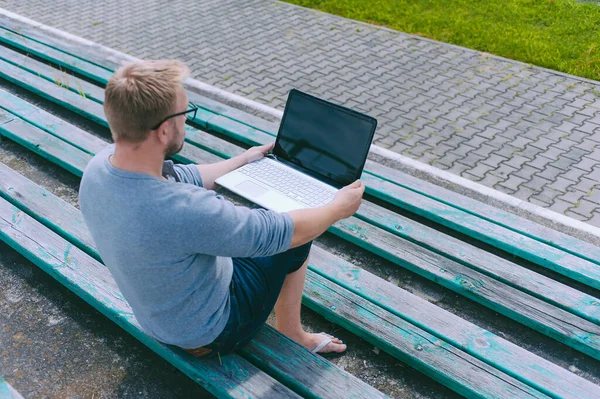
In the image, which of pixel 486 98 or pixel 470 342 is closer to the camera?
pixel 470 342

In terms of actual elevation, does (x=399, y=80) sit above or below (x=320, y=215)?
below

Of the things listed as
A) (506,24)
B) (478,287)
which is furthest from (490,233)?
(506,24)

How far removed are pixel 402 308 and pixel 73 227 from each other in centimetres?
198

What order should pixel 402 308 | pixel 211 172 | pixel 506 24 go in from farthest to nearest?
pixel 506 24 < pixel 402 308 < pixel 211 172

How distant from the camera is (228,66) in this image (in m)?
7.00

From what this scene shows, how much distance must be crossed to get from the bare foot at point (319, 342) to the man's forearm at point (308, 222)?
0.78 metres

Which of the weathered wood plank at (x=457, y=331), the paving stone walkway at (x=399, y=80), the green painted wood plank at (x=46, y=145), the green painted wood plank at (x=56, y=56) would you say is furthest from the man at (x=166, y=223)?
the green painted wood plank at (x=56, y=56)

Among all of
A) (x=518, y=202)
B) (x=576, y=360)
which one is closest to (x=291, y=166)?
(x=576, y=360)

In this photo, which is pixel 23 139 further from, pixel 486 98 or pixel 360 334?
pixel 486 98

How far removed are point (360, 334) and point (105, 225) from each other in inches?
58.8

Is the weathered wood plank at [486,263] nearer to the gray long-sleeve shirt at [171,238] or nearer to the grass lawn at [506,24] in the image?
the gray long-sleeve shirt at [171,238]

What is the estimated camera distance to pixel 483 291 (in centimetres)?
324

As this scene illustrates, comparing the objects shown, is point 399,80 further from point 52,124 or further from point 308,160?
point 308,160

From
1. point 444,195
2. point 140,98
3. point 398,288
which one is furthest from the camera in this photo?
point 444,195
